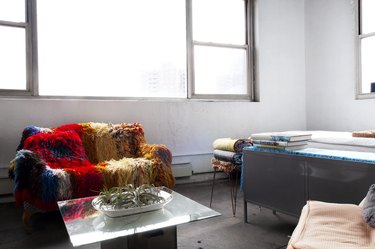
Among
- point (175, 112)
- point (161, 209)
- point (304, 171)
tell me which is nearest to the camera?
point (161, 209)

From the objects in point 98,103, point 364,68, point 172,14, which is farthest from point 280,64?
point 98,103

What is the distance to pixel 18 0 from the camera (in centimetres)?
316

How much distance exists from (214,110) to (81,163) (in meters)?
2.00

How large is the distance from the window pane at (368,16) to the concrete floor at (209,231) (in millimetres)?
3021

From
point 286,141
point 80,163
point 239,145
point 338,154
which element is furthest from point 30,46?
point 338,154

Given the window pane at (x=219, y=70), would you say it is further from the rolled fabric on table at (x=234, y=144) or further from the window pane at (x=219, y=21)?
the rolled fabric on table at (x=234, y=144)

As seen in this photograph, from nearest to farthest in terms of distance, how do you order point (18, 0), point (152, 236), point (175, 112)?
point (152, 236)
point (18, 0)
point (175, 112)

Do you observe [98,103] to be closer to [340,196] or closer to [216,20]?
[216,20]

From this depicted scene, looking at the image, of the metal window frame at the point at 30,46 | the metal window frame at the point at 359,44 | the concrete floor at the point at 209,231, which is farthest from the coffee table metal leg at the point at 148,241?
the metal window frame at the point at 359,44

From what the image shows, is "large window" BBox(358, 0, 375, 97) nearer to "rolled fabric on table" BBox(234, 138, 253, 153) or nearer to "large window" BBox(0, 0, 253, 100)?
"large window" BBox(0, 0, 253, 100)

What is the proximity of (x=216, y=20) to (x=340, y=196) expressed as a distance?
3.23 meters

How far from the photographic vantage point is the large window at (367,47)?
386cm

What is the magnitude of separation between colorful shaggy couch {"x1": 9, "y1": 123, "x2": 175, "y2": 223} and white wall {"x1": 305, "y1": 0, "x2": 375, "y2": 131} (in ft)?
9.33

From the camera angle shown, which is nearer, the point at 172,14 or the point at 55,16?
the point at 55,16
